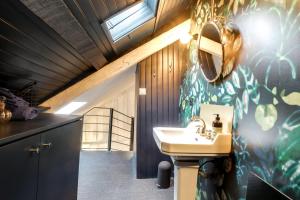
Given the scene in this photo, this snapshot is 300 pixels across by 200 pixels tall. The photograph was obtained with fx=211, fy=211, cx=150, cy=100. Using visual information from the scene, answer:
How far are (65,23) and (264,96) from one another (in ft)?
3.97

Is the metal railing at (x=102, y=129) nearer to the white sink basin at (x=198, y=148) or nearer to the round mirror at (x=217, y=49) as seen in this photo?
the round mirror at (x=217, y=49)

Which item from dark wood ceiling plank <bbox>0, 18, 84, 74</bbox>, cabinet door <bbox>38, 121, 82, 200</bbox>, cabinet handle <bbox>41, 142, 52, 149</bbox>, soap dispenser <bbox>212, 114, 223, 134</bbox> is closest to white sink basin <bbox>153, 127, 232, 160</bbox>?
soap dispenser <bbox>212, 114, 223, 134</bbox>

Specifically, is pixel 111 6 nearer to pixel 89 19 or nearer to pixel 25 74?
Result: pixel 89 19

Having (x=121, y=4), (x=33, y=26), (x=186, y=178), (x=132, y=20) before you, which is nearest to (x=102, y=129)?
(x=132, y=20)

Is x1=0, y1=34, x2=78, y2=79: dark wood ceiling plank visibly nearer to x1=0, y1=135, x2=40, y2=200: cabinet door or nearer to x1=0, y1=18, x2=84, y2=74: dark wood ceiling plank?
x1=0, y1=18, x2=84, y2=74: dark wood ceiling plank

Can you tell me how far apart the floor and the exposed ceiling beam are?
3.52 feet

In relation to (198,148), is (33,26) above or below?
above

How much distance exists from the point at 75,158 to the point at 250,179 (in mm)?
1253

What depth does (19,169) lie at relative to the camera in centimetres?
87

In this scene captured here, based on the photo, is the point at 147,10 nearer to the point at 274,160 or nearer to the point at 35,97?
the point at 35,97

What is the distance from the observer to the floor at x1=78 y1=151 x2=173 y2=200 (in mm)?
2479

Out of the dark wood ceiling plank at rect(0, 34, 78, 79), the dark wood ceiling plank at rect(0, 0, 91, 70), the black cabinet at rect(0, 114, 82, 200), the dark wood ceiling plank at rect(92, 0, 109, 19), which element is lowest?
the black cabinet at rect(0, 114, 82, 200)

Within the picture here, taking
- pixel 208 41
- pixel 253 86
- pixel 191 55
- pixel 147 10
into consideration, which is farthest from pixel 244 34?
pixel 191 55

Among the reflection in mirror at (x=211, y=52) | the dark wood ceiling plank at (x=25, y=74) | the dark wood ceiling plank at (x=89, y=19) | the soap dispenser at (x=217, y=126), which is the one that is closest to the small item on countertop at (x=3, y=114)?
the dark wood ceiling plank at (x=25, y=74)
